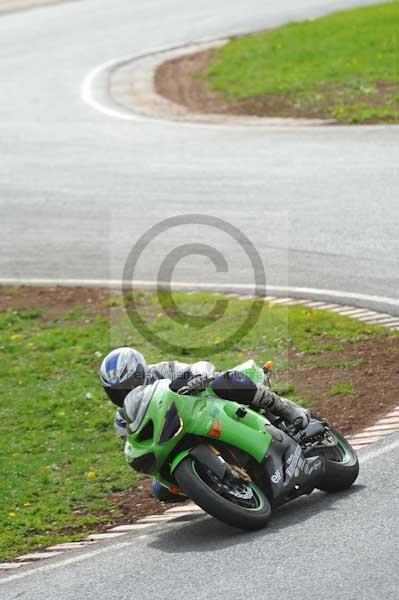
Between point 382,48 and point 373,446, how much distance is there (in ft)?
49.1

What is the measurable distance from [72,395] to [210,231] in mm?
4666

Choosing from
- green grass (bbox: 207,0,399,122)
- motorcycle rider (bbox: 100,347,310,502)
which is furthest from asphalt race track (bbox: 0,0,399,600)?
green grass (bbox: 207,0,399,122)

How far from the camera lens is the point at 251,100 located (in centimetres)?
2105

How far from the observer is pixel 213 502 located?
7660mm

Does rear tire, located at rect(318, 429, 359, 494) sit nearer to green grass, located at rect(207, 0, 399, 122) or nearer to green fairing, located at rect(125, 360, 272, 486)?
green fairing, located at rect(125, 360, 272, 486)

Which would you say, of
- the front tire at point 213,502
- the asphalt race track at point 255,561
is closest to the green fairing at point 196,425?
the front tire at point 213,502

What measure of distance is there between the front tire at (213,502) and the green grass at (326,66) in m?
12.3

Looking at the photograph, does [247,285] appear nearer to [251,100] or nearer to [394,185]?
[394,185]

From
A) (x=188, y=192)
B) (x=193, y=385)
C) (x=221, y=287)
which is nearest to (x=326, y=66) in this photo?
(x=188, y=192)

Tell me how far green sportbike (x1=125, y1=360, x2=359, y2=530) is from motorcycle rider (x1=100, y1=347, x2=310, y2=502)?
7 centimetres

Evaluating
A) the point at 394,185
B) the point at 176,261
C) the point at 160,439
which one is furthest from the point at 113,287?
the point at 160,439

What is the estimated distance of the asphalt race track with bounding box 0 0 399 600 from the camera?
24.2 ft

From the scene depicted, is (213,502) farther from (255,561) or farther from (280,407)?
(280,407)

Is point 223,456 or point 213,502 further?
point 223,456
